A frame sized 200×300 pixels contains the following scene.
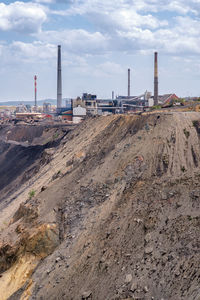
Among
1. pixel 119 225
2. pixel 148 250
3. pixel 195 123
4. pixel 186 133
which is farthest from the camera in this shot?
pixel 195 123

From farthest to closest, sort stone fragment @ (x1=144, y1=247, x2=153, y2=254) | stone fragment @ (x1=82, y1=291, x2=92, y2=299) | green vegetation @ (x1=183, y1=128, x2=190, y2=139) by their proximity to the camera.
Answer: green vegetation @ (x1=183, y1=128, x2=190, y2=139)
stone fragment @ (x1=144, y1=247, x2=153, y2=254)
stone fragment @ (x1=82, y1=291, x2=92, y2=299)

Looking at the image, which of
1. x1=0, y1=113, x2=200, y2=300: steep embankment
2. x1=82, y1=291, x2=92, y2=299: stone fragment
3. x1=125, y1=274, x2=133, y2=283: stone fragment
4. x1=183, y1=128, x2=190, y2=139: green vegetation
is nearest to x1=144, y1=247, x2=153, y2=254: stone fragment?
x1=0, y1=113, x2=200, y2=300: steep embankment

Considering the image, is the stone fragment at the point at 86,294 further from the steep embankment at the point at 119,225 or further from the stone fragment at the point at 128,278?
the stone fragment at the point at 128,278

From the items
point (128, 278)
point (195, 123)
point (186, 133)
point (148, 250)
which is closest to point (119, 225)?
point (148, 250)

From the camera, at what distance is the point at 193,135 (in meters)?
29.4

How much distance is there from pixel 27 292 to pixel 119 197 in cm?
697

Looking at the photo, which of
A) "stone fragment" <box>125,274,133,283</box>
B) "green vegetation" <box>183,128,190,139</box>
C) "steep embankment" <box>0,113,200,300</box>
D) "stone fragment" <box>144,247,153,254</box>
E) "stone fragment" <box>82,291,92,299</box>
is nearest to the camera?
"stone fragment" <box>125,274,133,283</box>

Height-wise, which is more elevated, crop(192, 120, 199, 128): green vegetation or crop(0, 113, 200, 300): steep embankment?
crop(192, 120, 199, 128): green vegetation

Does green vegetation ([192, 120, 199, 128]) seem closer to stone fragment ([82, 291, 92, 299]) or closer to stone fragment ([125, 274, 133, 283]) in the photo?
stone fragment ([125, 274, 133, 283])

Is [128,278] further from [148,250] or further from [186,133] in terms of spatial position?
[186,133]

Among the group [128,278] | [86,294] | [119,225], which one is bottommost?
[86,294]

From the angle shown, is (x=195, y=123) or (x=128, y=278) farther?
(x=195, y=123)

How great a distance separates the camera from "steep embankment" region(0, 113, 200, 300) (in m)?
18.3

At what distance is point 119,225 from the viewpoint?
22.3 metres
